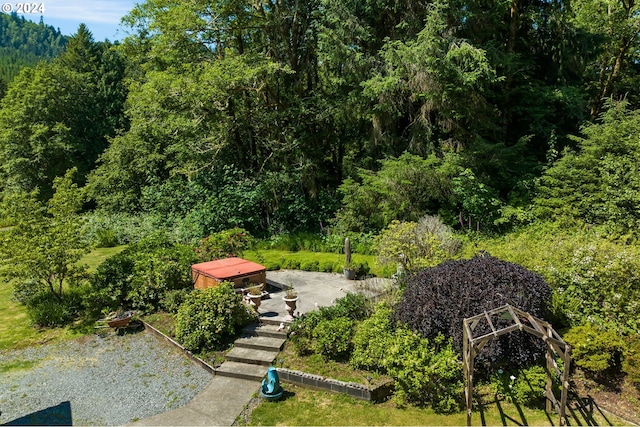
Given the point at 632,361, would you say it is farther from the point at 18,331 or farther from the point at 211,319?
the point at 18,331

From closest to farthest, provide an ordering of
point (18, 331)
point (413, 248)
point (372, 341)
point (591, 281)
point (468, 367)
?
point (468, 367), point (372, 341), point (591, 281), point (413, 248), point (18, 331)

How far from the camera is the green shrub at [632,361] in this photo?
7.01m

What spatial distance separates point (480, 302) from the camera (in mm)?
7562

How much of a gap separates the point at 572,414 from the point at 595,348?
1.34 m

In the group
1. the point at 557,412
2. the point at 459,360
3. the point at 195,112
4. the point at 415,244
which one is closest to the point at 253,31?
the point at 195,112

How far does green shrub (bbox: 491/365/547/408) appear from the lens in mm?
6922

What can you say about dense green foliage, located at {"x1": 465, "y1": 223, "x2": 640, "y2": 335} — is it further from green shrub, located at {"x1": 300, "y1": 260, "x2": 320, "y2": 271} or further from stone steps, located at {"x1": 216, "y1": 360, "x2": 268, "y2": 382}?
green shrub, located at {"x1": 300, "y1": 260, "x2": 320, "y2": 271}

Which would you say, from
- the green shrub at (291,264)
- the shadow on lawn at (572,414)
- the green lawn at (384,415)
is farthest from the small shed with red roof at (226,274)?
the shadow on lawn at (572,414)

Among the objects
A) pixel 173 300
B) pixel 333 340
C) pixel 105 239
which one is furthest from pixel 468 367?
pixel 105 239

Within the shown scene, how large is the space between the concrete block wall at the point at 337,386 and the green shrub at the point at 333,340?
0.64 meters

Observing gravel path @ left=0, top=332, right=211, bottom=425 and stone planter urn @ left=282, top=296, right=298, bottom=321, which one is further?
stone planter urn @ left=282, top=296, right=298, bottom=321

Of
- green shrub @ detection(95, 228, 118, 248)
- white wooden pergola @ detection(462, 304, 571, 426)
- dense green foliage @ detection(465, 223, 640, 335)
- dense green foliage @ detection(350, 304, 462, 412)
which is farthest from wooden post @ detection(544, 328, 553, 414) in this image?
green shrub @ detection(95, 228, 118, 248)

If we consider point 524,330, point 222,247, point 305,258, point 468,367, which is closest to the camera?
point 468,367

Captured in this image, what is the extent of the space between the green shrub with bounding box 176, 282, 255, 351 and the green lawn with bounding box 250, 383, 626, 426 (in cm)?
232
